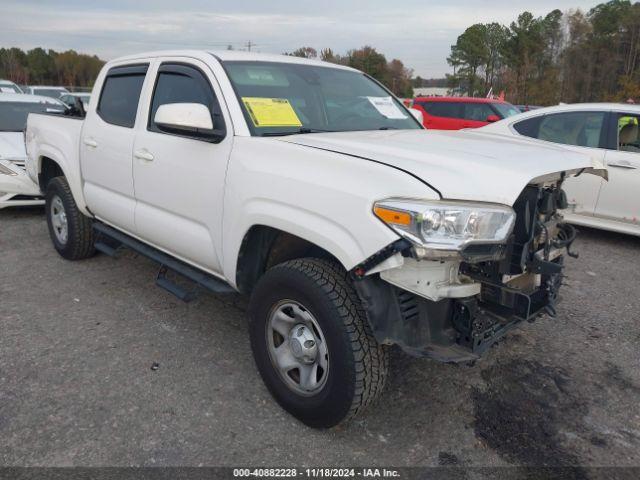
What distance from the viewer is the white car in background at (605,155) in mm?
5953

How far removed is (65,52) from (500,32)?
76.4m

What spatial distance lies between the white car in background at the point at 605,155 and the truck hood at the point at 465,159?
3.51 metres

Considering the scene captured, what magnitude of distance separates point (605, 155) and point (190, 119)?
200 inches

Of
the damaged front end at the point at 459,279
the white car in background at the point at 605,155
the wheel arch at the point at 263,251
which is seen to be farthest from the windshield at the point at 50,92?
the damaged front end at the point at 459,279

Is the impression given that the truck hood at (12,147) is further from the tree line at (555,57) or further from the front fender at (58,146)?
the tree line at (555,57)

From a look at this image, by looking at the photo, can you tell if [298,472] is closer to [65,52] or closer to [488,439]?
[488,439]

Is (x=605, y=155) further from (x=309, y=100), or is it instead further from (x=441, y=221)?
(x=441, y=221)

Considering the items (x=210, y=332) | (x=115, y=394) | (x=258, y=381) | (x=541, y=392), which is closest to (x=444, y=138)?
(x=541, y=392)

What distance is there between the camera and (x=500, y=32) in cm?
6272

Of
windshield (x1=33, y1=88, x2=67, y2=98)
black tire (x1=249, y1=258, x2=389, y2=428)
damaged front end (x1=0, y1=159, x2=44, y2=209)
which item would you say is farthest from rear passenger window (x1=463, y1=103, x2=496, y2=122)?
windshield (x1=33, y1=88, x2=67, y2=98)

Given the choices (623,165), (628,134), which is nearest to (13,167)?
(623,165)

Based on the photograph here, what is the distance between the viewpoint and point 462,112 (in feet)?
39.4

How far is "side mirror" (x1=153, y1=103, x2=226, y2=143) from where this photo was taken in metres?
2.94

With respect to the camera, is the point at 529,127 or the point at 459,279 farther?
the point at 529,127
